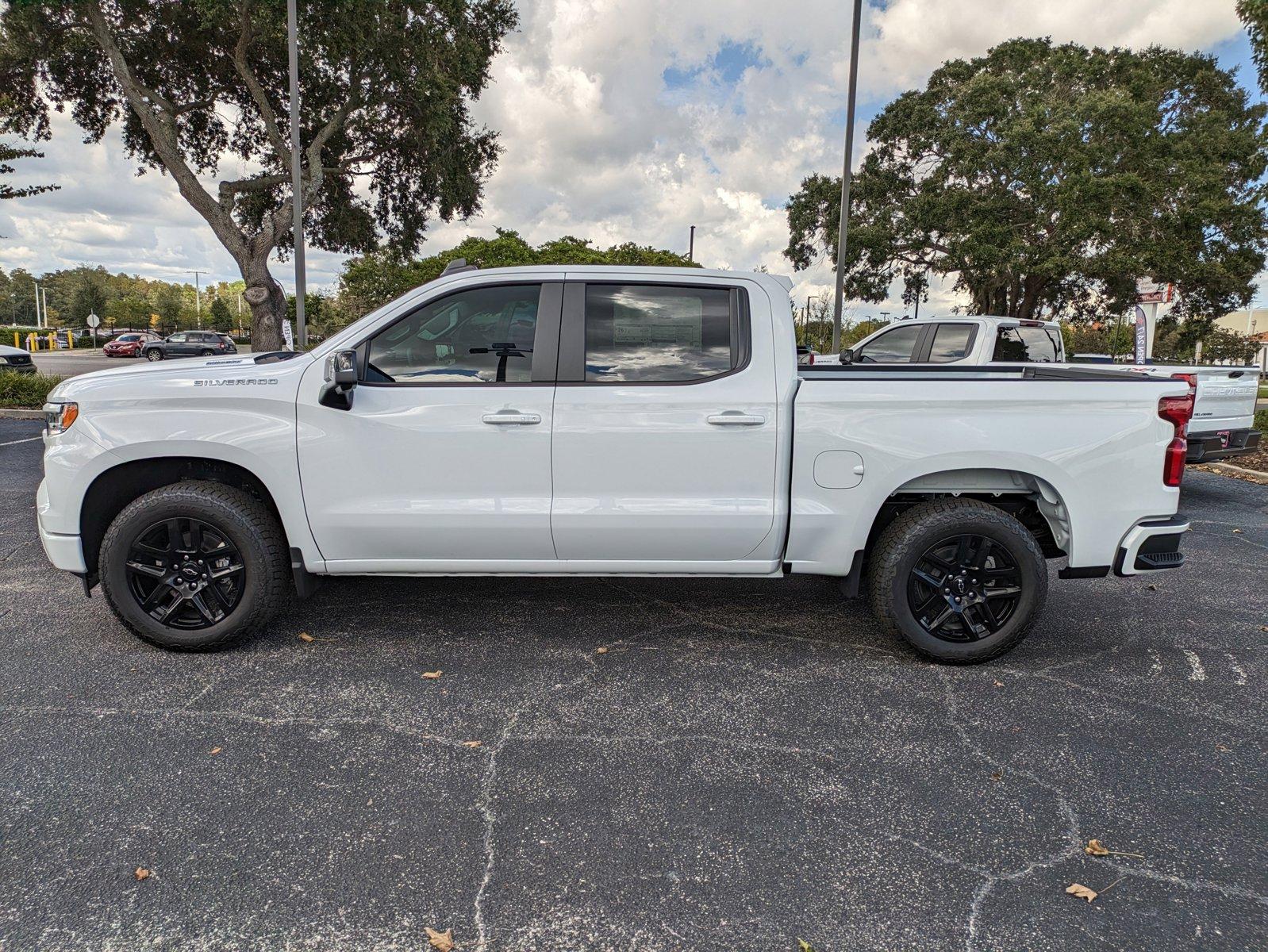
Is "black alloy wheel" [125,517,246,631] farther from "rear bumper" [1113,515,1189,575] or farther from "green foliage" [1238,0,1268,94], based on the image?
"green foliage" [1238,0,1268,94]

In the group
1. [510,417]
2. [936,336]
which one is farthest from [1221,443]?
[510,417]

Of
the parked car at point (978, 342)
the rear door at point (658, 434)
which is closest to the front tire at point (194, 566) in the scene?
the rear door at point (658, 434)

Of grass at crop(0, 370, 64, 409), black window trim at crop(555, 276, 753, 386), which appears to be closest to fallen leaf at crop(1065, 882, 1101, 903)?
black window trim at crop(555, 276, 753, 386)

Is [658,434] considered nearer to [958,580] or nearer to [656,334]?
[656,334]

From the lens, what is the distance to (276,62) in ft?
65.9

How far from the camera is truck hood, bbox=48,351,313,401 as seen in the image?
3.94 metres

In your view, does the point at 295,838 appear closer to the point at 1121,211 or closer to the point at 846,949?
the point at 846,949

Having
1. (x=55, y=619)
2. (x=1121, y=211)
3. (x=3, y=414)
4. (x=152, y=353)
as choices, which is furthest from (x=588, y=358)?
(x=152, y=353)

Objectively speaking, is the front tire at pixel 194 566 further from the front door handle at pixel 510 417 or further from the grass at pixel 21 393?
the grass at pixel 21 393

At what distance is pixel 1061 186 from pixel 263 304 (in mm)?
21883

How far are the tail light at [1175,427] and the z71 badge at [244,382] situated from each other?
4224 millimetres

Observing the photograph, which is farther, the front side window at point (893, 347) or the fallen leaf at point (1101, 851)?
the front side window at point (893, 347)

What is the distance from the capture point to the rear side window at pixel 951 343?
10.2 meters

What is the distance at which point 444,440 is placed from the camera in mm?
3875
